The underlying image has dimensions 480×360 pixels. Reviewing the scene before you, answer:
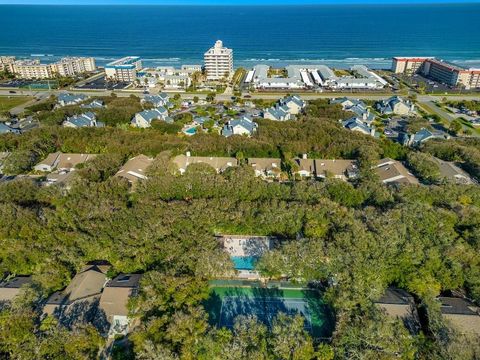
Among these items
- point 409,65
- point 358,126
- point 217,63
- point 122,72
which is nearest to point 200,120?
point 358,126

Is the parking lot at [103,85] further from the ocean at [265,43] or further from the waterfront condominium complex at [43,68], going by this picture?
the ocean at [265,43]

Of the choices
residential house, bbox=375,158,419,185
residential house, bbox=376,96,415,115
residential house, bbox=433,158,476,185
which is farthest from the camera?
residential house, bbox=376,96,415,115

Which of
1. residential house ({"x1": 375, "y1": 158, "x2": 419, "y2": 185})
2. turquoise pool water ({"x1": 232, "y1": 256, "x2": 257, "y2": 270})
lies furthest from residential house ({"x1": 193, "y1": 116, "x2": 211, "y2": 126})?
turquoise pool water ({"x1": 232, "y1": 256, "x2": 257, "y2": 270})

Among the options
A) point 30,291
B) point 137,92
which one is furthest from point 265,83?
point 30,291

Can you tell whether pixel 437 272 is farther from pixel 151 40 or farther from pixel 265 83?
pixel 151 40

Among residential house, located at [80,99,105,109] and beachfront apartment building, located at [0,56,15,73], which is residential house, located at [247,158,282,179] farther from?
beachfront apartment building, located at [0,56,15,73]

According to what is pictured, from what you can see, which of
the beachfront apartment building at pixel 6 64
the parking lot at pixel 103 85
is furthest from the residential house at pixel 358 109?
the beachfront apartment building at pixel 6 64
